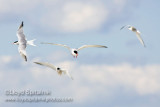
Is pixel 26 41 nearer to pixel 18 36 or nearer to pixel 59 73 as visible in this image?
pixel 18 36

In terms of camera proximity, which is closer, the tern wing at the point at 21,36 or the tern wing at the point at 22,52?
the tern wing at the point at 22,52

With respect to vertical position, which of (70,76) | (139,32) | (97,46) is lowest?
(70,76)

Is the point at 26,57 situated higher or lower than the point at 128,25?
lower

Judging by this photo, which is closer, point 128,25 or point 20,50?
point 20,50

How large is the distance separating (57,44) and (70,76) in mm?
3902

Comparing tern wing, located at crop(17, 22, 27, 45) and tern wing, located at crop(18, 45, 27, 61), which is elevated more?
tern wing, located at crop(17, 22, 27, 45)

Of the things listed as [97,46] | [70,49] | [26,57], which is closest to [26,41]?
[26,57]

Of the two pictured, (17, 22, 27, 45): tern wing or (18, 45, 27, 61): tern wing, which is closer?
(18, 45, 27, 61): tern wing

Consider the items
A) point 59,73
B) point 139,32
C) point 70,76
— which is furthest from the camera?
point 139,32

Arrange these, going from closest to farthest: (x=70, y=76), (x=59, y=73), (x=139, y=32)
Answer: (x=70, y=76) < (x=59, y=73) < (x=139, y=32)

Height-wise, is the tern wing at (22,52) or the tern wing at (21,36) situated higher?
the tern wing at (21,36)

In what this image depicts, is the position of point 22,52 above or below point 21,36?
below

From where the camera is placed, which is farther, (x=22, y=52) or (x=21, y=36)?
(x=21, y=36)

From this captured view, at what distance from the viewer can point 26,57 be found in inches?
1560
